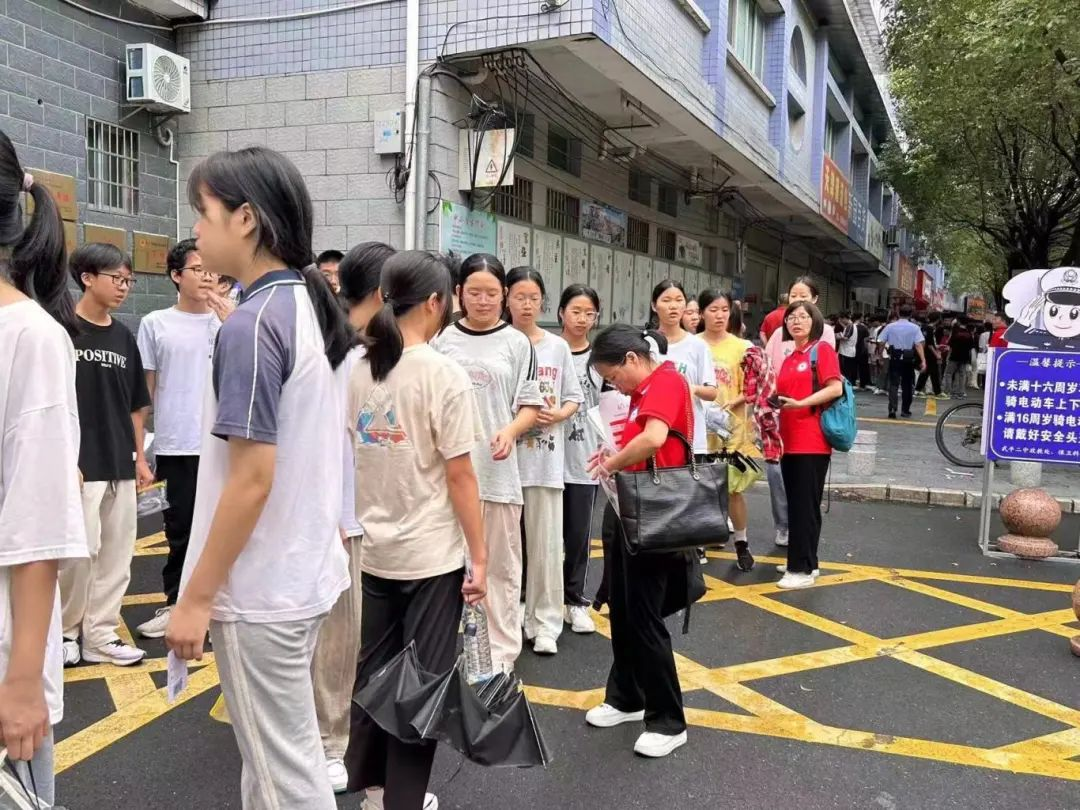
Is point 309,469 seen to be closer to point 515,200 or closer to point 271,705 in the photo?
point 271,705

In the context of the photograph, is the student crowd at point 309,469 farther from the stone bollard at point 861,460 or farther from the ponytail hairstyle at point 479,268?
the stone bollard at point 861,460

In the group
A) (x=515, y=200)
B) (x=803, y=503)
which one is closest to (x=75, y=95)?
(x=515, y=200)

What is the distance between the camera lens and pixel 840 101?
20078 mm

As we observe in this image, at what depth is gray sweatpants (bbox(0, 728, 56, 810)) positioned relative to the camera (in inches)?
60.3

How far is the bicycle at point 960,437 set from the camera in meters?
9.10

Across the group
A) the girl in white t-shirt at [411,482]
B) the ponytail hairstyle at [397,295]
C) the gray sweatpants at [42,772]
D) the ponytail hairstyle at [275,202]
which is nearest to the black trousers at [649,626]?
the girl in white t-shirt at [411,482]

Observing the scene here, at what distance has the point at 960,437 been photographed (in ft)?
30.5

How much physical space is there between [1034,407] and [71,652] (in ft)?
19.1

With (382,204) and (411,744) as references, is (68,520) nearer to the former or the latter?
(411,744)

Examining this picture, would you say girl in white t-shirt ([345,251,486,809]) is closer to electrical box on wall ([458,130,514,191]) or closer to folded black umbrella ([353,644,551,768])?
folded black umbrella ([353,644,551,768])

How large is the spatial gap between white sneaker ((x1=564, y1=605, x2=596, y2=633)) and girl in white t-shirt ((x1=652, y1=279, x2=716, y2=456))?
132 centimetres

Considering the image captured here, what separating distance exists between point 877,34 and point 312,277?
2210 cm

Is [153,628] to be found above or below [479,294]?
below

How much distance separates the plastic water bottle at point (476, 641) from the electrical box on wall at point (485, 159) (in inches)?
234
